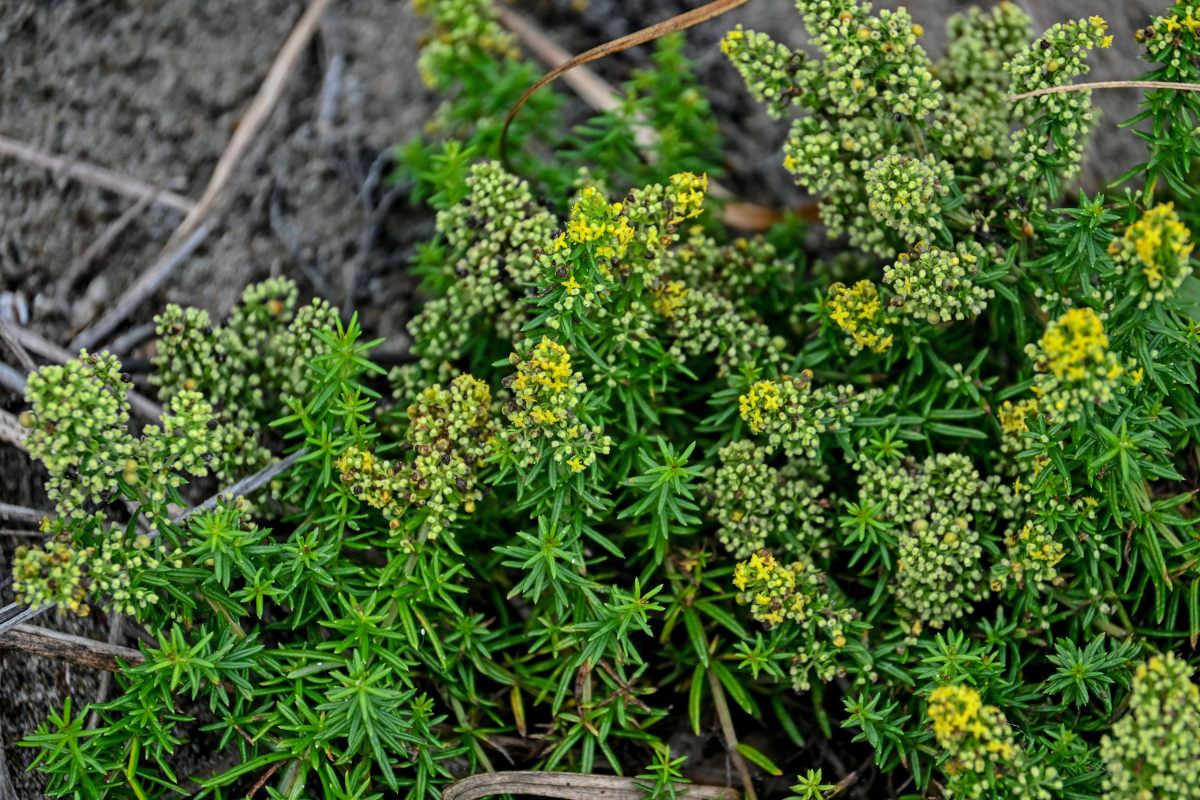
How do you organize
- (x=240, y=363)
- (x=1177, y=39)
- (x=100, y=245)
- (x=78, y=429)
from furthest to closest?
1. (x=100, y=245)
2. (x=240, y=363)
3. (x=1177, y=39)
4. (x=78, y=429)

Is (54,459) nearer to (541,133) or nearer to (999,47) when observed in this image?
(541,133)

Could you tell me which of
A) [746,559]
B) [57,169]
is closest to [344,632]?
[746,559]

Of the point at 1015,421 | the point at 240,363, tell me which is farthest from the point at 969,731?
the point at 240,363

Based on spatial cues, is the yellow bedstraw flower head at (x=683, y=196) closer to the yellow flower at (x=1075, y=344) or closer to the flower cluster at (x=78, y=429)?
the yellow flower at (x=1075, y=344)

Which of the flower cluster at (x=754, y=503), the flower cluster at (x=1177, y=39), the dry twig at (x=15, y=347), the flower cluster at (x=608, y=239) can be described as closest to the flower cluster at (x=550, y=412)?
the flower cluster at (x=608, y=239)

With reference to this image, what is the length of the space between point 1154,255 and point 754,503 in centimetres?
182

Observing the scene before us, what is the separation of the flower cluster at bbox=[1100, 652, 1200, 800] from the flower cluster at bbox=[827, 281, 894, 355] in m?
1.66

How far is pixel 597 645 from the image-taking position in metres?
4.10

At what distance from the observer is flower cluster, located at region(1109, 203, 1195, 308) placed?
3.40 meters

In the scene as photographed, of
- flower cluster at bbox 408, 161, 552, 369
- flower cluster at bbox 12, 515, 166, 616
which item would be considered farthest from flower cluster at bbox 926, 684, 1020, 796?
flower cluster at bbox 12, 515, 166, 616

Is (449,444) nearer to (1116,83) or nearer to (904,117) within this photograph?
(904,117)

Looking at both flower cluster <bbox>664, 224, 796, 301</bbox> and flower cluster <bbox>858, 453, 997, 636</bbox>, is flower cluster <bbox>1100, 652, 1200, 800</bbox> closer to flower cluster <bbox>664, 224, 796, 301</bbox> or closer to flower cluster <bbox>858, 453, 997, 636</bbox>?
flower cluster <bbox>858, 453, 997, 636</bbox>

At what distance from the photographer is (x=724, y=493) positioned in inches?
171

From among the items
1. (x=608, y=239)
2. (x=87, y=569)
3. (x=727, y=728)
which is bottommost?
(x=727, y=728)
